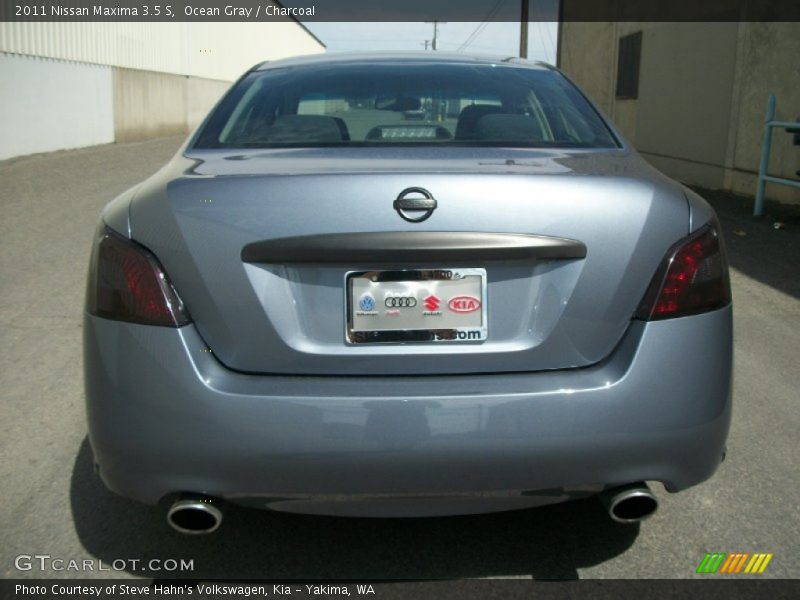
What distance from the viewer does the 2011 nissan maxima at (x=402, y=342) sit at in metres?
2.10

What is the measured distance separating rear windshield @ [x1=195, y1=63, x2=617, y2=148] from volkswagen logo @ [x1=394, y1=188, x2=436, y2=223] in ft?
2.40

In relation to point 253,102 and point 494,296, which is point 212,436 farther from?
point 253,102

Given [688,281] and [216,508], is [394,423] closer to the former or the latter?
[216,508]

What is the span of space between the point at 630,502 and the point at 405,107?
165 cm

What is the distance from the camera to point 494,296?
2.15m

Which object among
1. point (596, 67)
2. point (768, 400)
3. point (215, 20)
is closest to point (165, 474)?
point (768, 400)

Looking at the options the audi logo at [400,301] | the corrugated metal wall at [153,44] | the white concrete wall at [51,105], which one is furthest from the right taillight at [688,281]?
the corrugated metal wall at [153,44]

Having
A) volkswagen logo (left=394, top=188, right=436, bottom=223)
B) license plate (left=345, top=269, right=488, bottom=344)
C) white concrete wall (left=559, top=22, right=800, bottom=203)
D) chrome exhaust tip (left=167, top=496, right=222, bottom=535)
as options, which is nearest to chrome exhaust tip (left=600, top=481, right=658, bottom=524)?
license plate (left=345, top=269, right=488, bottom=344)

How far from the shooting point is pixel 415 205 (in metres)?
2.11

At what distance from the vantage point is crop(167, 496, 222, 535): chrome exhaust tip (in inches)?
87.0

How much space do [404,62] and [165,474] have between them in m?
1.93

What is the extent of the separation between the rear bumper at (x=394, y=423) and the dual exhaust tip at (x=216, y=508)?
0.15 ft

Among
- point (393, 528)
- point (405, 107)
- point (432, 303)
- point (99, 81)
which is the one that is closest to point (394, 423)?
point (432, 303)

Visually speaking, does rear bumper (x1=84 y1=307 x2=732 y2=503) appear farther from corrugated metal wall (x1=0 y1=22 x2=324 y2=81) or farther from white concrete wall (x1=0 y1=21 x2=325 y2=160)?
corrugated metal wall (x1=0 y1=22 x2=324 y2=81)
